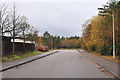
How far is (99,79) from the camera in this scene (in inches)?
286

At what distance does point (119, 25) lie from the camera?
1598 centimetres

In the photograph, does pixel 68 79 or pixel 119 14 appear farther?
pixel 119 14

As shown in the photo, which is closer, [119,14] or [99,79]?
[99,79]

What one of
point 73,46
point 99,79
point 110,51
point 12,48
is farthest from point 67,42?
point 99,79

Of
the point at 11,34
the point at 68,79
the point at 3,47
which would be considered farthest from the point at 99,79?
the point at 11,34

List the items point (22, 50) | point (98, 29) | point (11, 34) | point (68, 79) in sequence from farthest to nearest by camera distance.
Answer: point (22, 50) → point (98, 29) → point (11, 34) → point (68, 79)

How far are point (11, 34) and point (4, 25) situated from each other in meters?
2.16

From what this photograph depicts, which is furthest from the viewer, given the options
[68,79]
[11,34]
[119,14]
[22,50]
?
[22,50]

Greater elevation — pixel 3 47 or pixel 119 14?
pixel 119 14

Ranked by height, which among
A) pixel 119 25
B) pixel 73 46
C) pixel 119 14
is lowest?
pixel 73 46

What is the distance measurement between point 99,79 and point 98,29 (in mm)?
16026

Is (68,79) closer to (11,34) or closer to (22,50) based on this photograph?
(11,34)

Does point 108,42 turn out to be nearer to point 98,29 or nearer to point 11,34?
point 98,29

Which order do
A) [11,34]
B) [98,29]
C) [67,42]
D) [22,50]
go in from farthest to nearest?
[67,42], [22,50], [98,29], [11,34]
